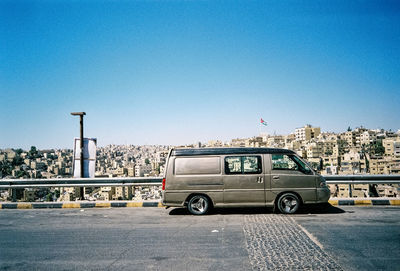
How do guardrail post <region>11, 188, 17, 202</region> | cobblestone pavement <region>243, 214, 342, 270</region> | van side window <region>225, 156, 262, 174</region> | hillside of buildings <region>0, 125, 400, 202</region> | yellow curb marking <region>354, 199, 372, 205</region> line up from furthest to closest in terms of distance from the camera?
1. hillside of buildings <region>0, 125, 400, 202</region>
2. guardrail post <region>11, 188, 17, 202</region>
3. yellow curb marking <region>354, 199, 372, 205</region>
4. van side window <region>225, 156, 262, 174</region>
5. cobblestone pavement <region>243, 214, 342, 270</region>

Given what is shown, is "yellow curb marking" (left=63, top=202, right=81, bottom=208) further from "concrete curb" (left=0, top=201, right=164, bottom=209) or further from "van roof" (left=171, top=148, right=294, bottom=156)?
"van roof" (left=171, top=148, right=294, bottom=156)

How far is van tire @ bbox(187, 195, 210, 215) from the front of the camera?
309 inches

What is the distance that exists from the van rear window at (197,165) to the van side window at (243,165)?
0.30 m

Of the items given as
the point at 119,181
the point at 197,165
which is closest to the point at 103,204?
the point at 119,181

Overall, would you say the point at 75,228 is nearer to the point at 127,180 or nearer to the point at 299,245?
the point at 127,180

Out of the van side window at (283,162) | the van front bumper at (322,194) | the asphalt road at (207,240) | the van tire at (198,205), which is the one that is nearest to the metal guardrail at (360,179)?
the asphalt road at (207,240)

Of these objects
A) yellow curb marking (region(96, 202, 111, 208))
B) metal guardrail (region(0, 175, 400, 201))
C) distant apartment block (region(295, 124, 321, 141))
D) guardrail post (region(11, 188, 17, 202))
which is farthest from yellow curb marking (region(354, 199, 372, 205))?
distant apartment block (region(295, 124, 321, 141))

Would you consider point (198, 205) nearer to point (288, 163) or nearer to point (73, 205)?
point (288, 163)

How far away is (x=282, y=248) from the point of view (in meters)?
4.81

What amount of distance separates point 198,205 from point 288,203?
8.61 ft

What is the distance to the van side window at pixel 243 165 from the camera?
7.82m

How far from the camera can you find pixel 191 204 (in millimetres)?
7898

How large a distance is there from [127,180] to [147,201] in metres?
1.07

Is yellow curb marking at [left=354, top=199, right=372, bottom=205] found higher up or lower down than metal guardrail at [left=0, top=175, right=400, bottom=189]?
lower down
